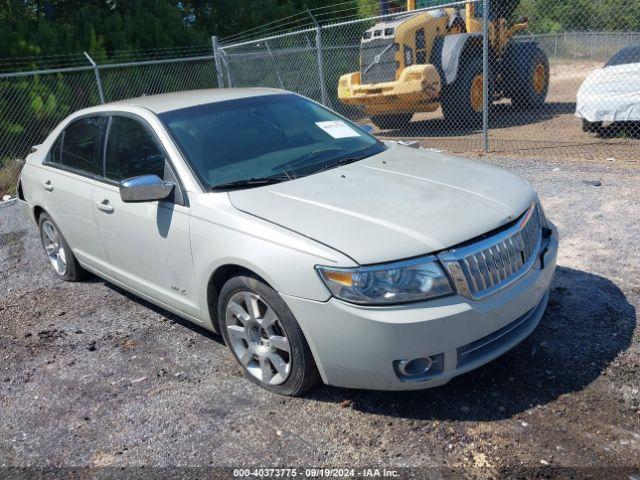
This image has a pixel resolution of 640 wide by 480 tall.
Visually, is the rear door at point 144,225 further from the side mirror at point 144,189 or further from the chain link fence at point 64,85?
the chain link fence at point 64,85

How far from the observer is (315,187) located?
11.5ft

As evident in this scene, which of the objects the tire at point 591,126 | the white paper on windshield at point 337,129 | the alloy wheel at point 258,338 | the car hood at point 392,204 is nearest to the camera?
the car hood at point 392,204

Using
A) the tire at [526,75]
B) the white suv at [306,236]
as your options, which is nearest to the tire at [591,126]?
the tire at [526,75]

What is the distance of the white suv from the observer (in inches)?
110

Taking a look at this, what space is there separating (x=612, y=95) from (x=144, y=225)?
303 inches

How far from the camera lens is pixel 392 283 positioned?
280 centimetres

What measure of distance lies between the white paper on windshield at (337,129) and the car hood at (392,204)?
1.51 feet

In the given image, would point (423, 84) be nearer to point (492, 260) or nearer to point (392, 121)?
point (392, 121)

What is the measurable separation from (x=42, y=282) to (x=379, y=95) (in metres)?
7.59

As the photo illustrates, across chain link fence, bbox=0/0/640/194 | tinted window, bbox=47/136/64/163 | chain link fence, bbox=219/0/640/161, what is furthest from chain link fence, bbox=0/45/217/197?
tinted window, bbox=47/136/64/163

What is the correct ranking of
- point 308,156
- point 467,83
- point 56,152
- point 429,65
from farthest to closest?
point 467,83, point 429,65, point 56,152, point 308,156

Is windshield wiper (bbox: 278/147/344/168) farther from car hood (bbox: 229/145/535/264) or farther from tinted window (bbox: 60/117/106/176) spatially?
tinted window (bbox: 60/117/106/176)

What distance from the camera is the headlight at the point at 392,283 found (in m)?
2.79

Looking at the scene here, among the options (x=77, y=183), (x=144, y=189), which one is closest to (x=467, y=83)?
(x=77, y=183)
